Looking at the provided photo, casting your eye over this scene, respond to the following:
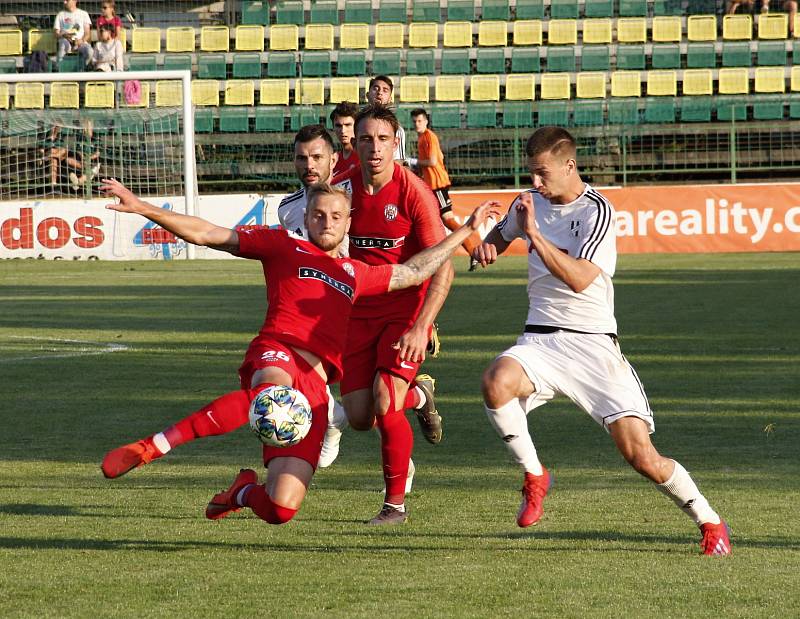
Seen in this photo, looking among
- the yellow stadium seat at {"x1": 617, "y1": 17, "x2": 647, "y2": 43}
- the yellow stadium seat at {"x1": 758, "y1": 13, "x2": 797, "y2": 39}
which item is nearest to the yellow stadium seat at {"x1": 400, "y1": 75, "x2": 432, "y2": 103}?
the yellow stadium seat at {"x1": 617, "y1": 17, "x2": 647, "y2": 43}

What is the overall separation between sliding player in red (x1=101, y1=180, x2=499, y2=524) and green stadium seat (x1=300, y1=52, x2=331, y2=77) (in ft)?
84.1

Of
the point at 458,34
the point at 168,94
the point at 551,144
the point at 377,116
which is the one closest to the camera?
the point at 551,144

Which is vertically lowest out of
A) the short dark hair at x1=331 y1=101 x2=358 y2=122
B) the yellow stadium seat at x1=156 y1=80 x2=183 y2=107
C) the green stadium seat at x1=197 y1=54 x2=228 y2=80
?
the short dark hair at x1=331 y1=101 x2=358 y2=122

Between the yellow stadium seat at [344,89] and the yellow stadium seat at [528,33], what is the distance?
13.9 feet

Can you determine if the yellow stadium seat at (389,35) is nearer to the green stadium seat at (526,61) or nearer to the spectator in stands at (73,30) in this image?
the green stadium seat at (526,61)

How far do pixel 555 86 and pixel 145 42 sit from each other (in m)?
9.71

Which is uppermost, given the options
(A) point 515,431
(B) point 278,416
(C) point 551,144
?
(C) point 551,144

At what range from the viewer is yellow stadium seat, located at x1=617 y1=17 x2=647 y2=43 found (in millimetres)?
31344

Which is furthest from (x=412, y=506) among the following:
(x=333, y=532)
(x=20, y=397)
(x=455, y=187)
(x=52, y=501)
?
(x=455, y=187)

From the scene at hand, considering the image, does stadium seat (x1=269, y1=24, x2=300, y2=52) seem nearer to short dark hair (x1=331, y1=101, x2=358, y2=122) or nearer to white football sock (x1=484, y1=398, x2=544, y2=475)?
short dark hair (x1=331, y1=101, x2=358, y2=122)

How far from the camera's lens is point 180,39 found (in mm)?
31938

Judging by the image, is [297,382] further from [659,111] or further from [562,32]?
[562,32]

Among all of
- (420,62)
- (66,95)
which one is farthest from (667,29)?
(66,95)

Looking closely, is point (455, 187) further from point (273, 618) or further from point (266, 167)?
point (273, 618)
